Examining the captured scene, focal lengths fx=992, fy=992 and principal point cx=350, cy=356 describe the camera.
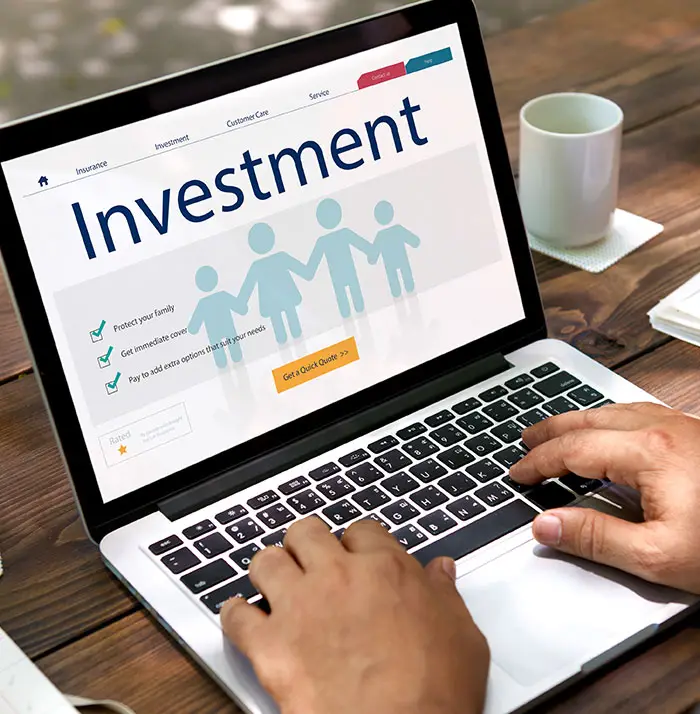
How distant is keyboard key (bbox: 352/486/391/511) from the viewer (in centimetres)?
Answer: 74

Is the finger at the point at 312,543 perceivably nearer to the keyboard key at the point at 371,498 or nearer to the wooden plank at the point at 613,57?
the keyboard key at the point at 371,498

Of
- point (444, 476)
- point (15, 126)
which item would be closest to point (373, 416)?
point (444, 476)

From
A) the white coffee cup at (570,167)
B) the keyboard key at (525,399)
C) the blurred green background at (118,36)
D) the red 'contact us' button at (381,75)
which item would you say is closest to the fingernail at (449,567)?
the keyboard key at (525,399)

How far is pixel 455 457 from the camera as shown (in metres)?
0.79

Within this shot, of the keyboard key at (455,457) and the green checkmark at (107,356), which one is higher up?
the green checkmark at (107,356)

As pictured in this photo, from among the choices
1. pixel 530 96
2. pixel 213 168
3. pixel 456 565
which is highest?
pixel 213 168

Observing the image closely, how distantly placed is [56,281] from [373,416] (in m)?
0.28

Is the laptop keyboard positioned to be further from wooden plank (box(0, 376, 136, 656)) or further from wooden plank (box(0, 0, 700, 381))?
wooden plank (box(0, 0, 700, 381))

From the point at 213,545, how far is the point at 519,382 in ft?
1.02

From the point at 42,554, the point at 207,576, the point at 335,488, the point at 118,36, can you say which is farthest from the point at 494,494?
the point at 118,36

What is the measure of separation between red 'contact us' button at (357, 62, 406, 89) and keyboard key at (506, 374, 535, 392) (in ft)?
0.92

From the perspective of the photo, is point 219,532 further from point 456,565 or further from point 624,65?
point 624,65

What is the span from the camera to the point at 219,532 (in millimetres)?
729

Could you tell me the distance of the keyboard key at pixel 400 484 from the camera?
76cm
